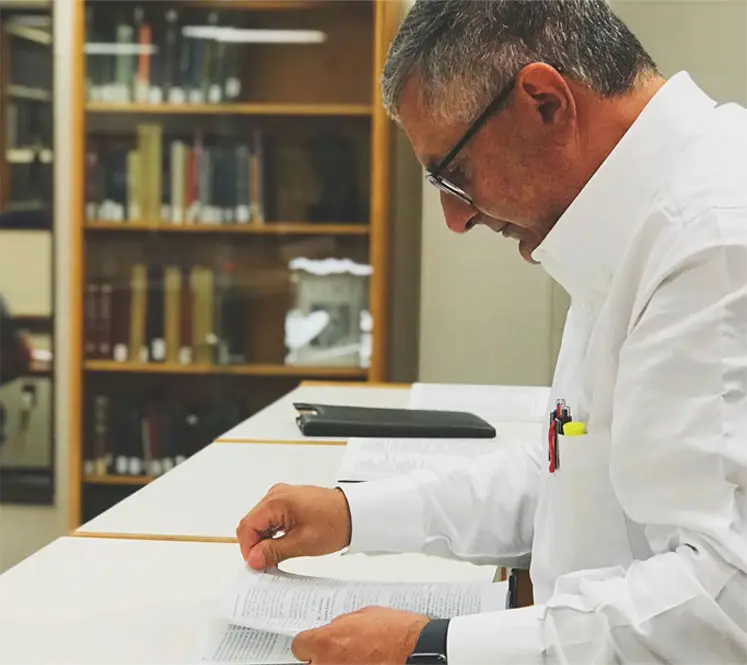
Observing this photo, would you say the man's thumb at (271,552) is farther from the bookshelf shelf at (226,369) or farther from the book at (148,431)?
the book at (148,431)

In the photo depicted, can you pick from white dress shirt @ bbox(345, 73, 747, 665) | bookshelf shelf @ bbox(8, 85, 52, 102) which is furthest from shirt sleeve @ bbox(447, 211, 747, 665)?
bookshelf shelf @ bbox(8, 85, 52, 102)

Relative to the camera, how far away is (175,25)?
3.07 metres

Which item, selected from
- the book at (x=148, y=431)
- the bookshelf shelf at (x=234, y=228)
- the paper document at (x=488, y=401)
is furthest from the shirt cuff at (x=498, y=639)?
the book at (x=148, y=431)

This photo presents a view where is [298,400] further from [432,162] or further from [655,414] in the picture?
[655,414]

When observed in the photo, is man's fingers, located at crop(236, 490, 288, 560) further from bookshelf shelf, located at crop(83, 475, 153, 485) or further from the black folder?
bookshelf shelf, located at crop(83, 475, 153, 485)

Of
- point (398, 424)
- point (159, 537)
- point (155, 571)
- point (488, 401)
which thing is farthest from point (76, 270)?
point (155, 571)

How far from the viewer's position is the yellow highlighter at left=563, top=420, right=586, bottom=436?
88 cm

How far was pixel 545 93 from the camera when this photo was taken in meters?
0.83

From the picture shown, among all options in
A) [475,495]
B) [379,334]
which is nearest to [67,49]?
[379,334]

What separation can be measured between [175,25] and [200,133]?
0.34 meters

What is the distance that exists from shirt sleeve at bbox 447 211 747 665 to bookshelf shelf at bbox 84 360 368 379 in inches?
94.7

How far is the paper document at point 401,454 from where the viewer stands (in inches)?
58.5

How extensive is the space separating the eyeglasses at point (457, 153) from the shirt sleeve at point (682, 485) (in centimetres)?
22

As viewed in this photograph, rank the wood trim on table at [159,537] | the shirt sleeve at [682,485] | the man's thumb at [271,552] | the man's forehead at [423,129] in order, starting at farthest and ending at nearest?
the wood trim on table at [159,537] < the man's thumb at [271,552] < the man's forehead at [423,129] < the shirt sleeve at [682,485]
